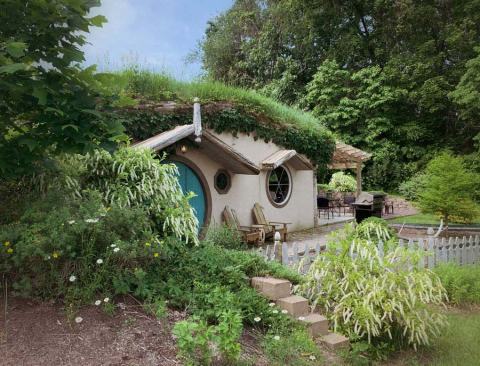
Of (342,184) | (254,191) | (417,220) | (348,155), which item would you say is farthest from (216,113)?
(342,184)

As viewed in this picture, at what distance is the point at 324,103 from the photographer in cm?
2616

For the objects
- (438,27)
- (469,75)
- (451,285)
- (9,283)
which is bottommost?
(451,285)

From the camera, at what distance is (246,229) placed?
10.8 m

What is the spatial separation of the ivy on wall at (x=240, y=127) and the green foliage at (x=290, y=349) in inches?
187

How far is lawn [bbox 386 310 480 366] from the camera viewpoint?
13.1 feet

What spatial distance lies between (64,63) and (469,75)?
1408 centimetres

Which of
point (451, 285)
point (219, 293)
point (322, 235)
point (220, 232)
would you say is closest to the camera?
point (219, 293)

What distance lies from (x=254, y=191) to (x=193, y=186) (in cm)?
229

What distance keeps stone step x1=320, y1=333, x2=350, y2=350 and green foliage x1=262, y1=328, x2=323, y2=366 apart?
199 mm

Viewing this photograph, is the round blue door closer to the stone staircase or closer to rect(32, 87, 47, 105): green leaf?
the stone staircase

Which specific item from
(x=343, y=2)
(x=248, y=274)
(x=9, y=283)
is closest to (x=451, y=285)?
(x=248, y=274)

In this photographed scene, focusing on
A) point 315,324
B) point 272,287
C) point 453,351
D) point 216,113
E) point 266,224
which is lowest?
point 453,351

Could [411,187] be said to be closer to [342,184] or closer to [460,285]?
[342,184]

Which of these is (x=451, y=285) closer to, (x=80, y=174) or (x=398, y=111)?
(x=80, y=174)
